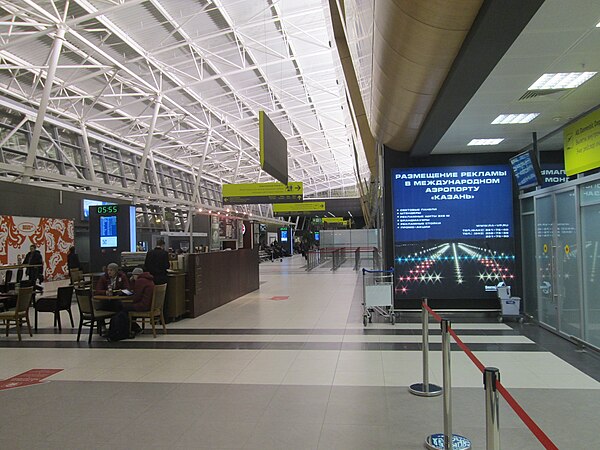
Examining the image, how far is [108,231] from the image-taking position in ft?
42.7

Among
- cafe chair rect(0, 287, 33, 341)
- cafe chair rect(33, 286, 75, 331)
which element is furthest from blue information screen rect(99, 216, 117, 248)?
cafe chair rect(0, 287, 33, 341)

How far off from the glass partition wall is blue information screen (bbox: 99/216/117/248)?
10.1m

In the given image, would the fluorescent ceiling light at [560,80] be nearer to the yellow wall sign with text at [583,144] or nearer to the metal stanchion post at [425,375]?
the yellow wall sign with text at [583,144]

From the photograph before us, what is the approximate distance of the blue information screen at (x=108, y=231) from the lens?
42.4ft

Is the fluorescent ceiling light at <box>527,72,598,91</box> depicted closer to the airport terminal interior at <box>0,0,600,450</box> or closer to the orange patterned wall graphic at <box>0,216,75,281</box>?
the airport terminal interior at <box>0,0,600,450</box>

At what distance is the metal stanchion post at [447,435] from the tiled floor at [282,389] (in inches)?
5.4

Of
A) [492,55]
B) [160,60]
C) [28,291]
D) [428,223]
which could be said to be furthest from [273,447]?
[160,60]

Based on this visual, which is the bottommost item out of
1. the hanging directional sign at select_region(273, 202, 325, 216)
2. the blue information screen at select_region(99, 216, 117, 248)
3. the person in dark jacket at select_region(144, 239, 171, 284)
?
the person in dark jacket at select_region(144, 239, 171, 284)

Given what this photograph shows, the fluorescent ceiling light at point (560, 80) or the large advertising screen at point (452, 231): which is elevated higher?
the fluorescent ceiling light at point (560, 80)

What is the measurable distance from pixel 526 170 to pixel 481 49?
4.57 m

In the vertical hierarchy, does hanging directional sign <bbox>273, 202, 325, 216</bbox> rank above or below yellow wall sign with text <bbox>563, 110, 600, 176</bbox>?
above

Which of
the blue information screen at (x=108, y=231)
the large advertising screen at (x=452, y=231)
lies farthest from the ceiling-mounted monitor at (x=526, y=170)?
the blue information screen at (x=108, y=231)

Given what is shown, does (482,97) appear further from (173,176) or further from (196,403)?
(173,176)

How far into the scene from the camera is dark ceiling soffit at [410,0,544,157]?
3133 mm
